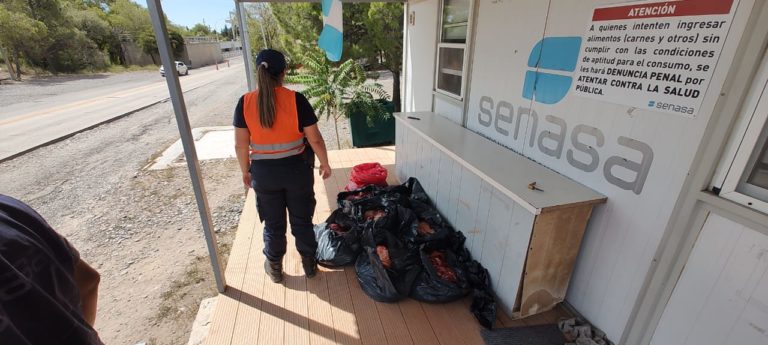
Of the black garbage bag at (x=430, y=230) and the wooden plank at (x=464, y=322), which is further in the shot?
the black garbage bag at (x=430, y=230)

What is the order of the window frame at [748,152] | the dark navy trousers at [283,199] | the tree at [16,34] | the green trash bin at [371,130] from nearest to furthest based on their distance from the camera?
the window frame at [748,152], the dark navy trousers at [283,199], the green trash bin at [371,130], the tree at [16,34]

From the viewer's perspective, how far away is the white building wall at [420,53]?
414cm

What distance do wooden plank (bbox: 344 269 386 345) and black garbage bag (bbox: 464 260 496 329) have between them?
2.16 feet

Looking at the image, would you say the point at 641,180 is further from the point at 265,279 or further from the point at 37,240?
the point at 265,279

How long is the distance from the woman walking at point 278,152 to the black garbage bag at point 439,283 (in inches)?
34.1

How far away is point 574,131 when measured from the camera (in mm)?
2100

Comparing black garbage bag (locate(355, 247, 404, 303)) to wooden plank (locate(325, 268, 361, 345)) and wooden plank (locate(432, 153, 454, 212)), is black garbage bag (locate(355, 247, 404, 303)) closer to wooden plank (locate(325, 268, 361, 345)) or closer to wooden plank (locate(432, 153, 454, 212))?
wooden plank (locate(325, 268, 361, 345))

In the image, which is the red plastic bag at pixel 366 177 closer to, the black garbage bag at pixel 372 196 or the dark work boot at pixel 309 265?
the black garbage bag at pixel 372 196

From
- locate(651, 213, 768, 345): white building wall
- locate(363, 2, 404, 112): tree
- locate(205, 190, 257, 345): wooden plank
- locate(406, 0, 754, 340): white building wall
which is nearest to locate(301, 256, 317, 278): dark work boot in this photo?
locate(205, 190, 257, 345): wooden plank

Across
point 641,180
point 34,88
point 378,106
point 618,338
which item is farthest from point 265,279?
point 34,88

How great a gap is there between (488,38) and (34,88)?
2242cm

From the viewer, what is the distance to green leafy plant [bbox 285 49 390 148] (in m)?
5.69

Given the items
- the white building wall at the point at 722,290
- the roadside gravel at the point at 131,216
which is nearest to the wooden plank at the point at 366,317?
the roadside gravel at the point at 131,216

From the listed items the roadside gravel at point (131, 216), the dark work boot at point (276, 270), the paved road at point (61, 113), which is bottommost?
the roadside gravel at point (131, 216)
